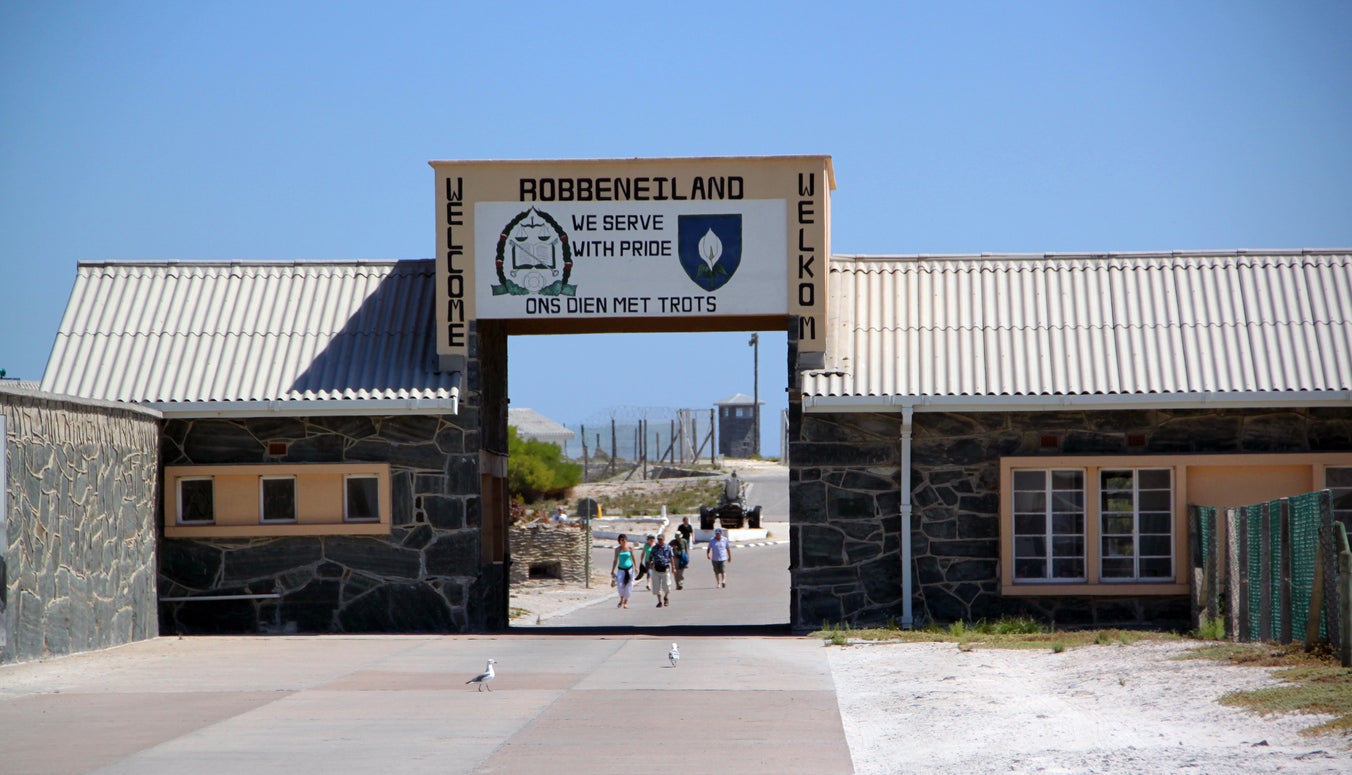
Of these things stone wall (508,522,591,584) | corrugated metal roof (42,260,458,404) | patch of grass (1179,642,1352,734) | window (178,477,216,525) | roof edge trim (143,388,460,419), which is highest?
corrugated metal roof (42,260,458,404)

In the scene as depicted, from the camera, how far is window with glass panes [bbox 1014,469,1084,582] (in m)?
19.1

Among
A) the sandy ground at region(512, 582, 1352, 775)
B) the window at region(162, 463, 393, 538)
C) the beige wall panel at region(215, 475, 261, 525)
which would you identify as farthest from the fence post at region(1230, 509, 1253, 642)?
the beige wall panel at region(215, 475, 261, 525)

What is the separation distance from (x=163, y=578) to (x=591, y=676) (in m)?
7.75

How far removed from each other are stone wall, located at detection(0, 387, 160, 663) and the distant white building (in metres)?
59.3

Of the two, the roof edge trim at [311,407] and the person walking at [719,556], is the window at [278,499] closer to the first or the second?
the roof edge trim at [311,407]

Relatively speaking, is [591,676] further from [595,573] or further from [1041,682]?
[595,573]

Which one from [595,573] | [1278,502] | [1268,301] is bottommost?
[595,573]

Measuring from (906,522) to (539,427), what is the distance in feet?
216

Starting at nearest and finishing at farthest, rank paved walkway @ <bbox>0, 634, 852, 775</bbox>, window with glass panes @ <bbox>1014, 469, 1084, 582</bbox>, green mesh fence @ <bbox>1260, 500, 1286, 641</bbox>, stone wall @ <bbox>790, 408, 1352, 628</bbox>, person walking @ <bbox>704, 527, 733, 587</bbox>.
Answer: paved walkway @ <bbox>0, 634, 852, 775</bbox> < green mesh fence @ <bbox>1260, 500, 1286, 641</bbox> < stone wall @ <bbox>790, 408, 1352, 628</bbox> < window with glass panes @ <bbox>1014, 469, 1084, 582</bbox> < person walking @ <bbox>704, 527, 733, 587</bbox>

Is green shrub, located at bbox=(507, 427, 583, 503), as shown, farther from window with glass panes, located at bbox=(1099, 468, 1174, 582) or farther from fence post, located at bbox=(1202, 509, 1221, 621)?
fence post, located at bbox=(1202, 509, 1221, 621)

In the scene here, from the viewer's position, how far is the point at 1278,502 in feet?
45.6

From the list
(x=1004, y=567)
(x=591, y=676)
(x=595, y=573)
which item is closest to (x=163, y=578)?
(x=591, y=676)

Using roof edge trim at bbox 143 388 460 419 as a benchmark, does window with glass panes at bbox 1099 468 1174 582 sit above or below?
below

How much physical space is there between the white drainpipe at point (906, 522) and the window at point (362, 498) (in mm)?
6711
